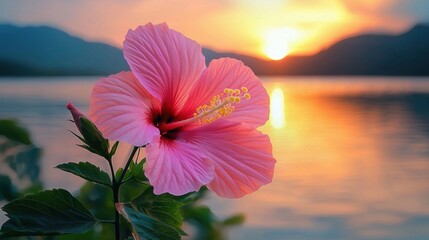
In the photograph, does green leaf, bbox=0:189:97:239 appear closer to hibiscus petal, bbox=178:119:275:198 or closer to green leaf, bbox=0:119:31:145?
hibiscus petal, bbox=178:119:275:198

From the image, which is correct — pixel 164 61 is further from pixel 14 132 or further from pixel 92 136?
pixel 14 132

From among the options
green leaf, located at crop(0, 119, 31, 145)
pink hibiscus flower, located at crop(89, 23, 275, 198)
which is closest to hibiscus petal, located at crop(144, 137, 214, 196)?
pink hibiscus flower, located at crop(89, 23, 275, 198)

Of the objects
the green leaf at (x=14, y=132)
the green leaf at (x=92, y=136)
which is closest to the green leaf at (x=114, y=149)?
the green leaf at (x=92, y=136)

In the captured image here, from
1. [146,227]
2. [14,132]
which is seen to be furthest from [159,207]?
[14,132]

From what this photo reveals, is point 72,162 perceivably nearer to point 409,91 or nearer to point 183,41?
point 183,41

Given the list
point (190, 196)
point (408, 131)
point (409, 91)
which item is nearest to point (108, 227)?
point (190, 196)

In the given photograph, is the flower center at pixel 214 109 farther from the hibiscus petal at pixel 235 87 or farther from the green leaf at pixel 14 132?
the green leaf at pixel 14 132
